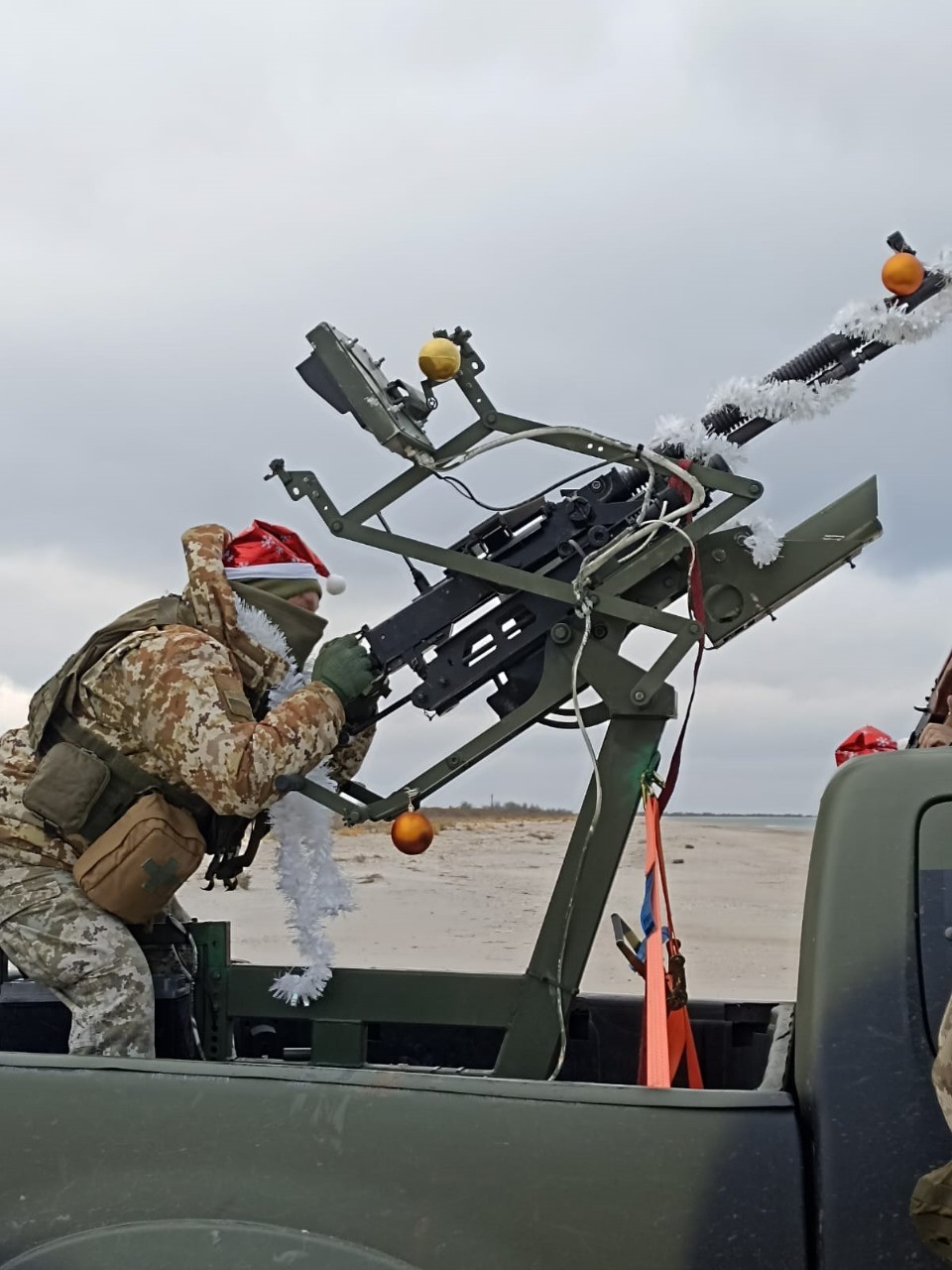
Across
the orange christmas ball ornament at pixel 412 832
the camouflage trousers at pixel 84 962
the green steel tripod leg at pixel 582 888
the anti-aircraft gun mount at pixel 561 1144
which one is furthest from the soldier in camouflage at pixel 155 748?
the anti-aircraft gun mount at pixel 561 1144

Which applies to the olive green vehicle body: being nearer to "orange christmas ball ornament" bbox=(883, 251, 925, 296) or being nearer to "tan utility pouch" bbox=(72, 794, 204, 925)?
"tan utility pouch" bbox=(72, 794, 204, 925)

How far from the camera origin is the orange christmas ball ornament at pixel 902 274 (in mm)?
3012

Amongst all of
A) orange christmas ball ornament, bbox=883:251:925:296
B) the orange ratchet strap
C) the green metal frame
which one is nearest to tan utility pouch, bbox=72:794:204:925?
the green metal frame

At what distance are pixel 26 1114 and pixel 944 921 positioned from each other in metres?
1.59

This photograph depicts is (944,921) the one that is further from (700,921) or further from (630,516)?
(700,921)

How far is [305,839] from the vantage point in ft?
12.6

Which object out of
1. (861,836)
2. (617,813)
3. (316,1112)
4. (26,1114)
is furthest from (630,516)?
(26,1114)

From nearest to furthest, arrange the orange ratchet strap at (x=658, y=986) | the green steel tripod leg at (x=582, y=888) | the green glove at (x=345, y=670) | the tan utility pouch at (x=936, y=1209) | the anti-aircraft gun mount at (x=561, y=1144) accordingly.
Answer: the tan utility pouch at (x=936, y=1209), the anti-aircraft gun mount at (x=561, y=1144), the orange ratchet strap at (x=658, y=986), the green steel tripod leg at (x=582, y=888), the green glove at (x=345, y=670)

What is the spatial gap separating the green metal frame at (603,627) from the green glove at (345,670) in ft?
0.94

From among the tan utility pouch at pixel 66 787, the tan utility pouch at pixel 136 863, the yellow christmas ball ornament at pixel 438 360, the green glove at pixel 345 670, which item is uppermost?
the yellow christmas ball ornament at pixel 438 360

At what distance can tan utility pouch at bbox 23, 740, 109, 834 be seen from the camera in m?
3.42

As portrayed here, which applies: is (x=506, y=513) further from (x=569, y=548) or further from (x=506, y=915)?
(x=506, y=915)

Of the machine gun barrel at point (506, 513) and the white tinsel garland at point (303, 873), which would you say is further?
the white tinsel garland at point (303, 873)

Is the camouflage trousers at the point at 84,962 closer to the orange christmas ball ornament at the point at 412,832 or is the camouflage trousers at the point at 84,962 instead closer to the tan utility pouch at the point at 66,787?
the tan utility pouch at the point at 66,787
